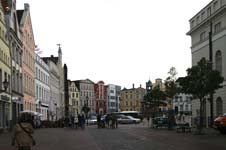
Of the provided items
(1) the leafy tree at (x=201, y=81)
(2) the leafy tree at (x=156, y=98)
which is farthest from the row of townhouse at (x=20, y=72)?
(2) the leafy tree at (x=156, y=98)

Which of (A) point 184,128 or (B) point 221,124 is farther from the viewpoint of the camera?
(A) point 184,128

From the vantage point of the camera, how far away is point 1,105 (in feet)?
156

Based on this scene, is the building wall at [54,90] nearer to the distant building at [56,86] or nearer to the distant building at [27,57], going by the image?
the distant building at [56,86]

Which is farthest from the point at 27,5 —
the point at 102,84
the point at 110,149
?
the point at 102,84

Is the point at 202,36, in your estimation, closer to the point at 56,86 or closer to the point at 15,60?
the point at 15,60

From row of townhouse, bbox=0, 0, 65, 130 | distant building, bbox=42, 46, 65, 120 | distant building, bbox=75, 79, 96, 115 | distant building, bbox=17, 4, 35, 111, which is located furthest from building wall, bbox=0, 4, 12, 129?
distant building, bbox=75, 79, 96, 115

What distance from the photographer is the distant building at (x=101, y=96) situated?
611 feet

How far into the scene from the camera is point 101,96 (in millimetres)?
189750

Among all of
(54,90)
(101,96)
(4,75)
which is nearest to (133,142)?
(4,75)

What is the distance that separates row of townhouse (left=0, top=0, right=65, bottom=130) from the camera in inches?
1938

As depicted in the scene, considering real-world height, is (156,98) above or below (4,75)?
below

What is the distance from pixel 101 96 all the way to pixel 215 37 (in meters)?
142

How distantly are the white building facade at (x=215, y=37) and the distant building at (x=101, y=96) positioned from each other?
129732mm

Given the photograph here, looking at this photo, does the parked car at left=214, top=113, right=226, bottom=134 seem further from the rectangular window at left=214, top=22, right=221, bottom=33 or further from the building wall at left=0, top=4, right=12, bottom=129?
the building wall at left=0, top=4, right=12, bottom=129
